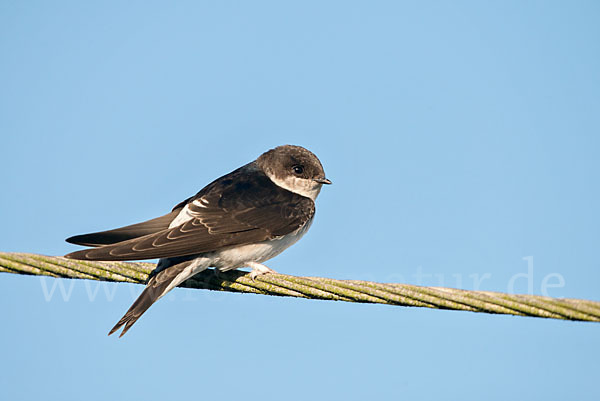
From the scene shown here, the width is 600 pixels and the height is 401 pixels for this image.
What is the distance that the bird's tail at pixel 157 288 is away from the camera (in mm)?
4289

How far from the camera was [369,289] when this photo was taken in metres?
3.62

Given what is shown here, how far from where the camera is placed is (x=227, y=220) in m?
5.02

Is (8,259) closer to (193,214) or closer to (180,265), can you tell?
(180,265)

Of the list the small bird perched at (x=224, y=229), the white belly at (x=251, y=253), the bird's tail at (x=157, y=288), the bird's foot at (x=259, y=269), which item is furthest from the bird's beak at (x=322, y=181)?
the bird's tail at (x=157, y=288)

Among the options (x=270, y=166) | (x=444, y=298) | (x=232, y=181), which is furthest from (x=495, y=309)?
(x=270, y=166)

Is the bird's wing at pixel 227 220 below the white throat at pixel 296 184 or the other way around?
below

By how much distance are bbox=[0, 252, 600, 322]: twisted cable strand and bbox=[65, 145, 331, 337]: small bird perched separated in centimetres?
9

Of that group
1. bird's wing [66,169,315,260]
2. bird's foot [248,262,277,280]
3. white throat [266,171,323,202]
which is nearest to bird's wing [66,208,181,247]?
bird's wing [66,169,315,260]

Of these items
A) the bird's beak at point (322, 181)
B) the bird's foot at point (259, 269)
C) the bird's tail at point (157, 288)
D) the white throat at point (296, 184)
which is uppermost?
the bird's beak at point (322, 181)

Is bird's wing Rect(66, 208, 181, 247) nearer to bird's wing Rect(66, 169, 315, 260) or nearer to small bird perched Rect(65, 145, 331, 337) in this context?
small bird perched Rect(65, 145, 331, 337)

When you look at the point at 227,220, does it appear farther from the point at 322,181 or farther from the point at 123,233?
the point at 322,181

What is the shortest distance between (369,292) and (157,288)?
4.78 ft

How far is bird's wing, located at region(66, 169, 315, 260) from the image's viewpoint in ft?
14.5

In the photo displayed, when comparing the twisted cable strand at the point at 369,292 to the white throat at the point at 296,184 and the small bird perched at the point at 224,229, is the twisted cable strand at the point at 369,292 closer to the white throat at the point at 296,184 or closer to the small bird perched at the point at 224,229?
the small bird perched at the point at 224,229
